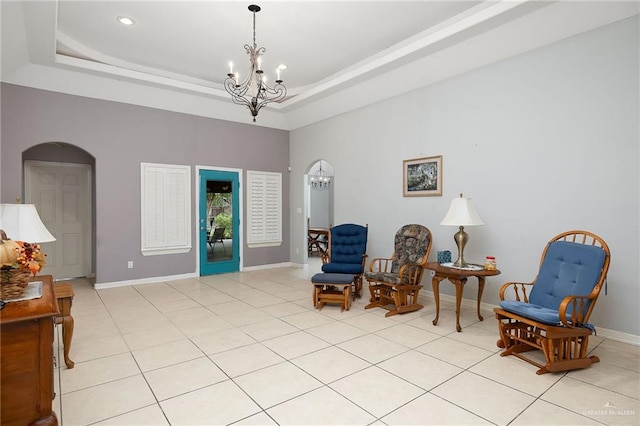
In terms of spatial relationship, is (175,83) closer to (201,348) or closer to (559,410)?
(201,348)

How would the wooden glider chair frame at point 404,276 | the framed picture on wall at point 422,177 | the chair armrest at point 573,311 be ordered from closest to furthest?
the chair armrest at point 573,311, the wooden glider chair frame at point 404,276, the framed picture on wall at point 422,177

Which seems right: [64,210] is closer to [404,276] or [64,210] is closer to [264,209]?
[264,209]

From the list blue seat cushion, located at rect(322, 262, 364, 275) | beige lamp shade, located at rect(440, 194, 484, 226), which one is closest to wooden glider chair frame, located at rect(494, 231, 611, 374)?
beige lamp shade, located at rect(440, 194, 484, 226)

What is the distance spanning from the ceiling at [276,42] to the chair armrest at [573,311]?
2.84 meters

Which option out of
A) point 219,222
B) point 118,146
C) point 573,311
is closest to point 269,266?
point 219,222

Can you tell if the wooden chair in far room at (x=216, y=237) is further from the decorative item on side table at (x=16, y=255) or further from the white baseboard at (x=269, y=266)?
the decorative item on side table at (x=16, y=255)

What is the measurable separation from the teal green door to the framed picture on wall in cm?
359

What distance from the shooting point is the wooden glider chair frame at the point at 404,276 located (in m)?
4.44

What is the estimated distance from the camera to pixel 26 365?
184 cm

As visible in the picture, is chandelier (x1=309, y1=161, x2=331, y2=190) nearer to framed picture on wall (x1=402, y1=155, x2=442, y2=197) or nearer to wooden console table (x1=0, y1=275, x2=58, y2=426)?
framed picture on wall (x1=402, y1=155, x2=442, y2=197)

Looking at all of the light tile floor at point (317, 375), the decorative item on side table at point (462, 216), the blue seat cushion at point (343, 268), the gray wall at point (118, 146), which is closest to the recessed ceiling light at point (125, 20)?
the gray wall at point (118, 146)

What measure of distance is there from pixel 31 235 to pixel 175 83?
13.4 feet

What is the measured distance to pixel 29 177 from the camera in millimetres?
6152

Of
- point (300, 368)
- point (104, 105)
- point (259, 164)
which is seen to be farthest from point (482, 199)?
point (104, 105)
